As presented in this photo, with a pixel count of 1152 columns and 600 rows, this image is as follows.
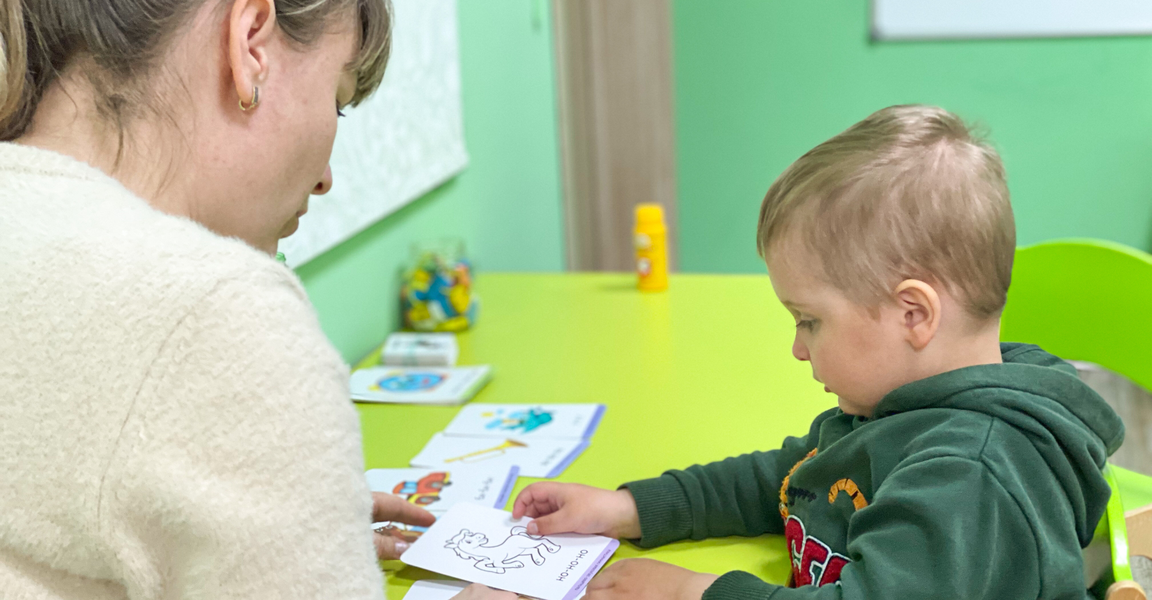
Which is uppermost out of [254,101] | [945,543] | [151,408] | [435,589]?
[254,101]

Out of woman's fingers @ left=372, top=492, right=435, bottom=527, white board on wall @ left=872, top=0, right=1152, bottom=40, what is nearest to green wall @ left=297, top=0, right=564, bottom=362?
woman's fingers @ left=372, top=492, right=435, bottom=527

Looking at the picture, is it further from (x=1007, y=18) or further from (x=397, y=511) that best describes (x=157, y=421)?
(x=1007, y=18)

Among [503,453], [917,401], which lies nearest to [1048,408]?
[917,401]

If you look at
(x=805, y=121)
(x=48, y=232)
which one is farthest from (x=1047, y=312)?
(x=805, y=121)

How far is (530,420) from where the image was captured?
1394mm

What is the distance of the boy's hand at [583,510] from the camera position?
1054mm

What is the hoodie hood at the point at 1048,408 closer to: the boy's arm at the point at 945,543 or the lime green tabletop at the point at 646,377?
the boy's arm at the point at 945,543

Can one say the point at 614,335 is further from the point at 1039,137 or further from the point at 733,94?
the point at 1039,137

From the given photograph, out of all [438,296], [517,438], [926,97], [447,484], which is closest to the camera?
[447,484]

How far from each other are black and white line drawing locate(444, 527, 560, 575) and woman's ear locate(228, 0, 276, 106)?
1.69 ft

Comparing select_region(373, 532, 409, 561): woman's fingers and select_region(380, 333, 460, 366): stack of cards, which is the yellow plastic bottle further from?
select_region(373, 532, 409, 561): woman's fingers

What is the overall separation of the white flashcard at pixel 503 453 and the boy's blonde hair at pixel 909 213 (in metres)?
0.48

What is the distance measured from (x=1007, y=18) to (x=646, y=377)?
2.52 m

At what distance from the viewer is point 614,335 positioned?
5.63ft
